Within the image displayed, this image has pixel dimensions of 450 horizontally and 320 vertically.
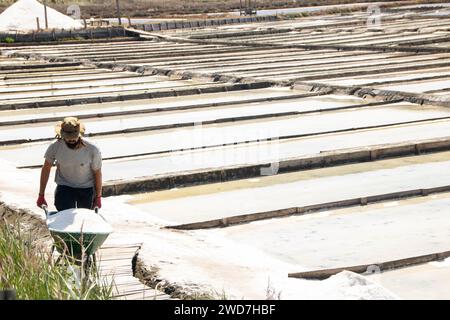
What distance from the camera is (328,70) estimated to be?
1327 cm

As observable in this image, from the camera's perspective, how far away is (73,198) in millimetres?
4355

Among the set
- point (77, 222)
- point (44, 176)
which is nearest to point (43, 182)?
point (44, 176)

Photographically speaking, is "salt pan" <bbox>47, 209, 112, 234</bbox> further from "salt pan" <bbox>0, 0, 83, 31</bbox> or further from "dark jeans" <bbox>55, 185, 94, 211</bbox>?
"salt pan" <bbox>0, 0, 83, 31</bbox>

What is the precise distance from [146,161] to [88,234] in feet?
11.6

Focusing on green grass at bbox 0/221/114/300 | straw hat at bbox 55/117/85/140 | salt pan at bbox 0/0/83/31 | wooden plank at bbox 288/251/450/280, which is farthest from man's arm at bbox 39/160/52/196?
salt pan at bbox 0/0/83/31

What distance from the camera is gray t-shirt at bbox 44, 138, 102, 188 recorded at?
4281 millimetres

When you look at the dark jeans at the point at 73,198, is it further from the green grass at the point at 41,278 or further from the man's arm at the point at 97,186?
the green grass at the point at 41,278

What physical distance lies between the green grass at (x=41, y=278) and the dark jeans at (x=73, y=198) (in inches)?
23.0

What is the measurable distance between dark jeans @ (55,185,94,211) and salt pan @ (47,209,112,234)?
0.32m

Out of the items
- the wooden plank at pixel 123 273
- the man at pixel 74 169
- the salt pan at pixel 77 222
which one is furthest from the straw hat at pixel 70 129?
the wooden plank at pixel 123 273

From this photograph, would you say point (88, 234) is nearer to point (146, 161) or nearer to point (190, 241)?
point (190, 241)

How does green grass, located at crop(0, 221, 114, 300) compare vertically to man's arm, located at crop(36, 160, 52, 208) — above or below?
below
